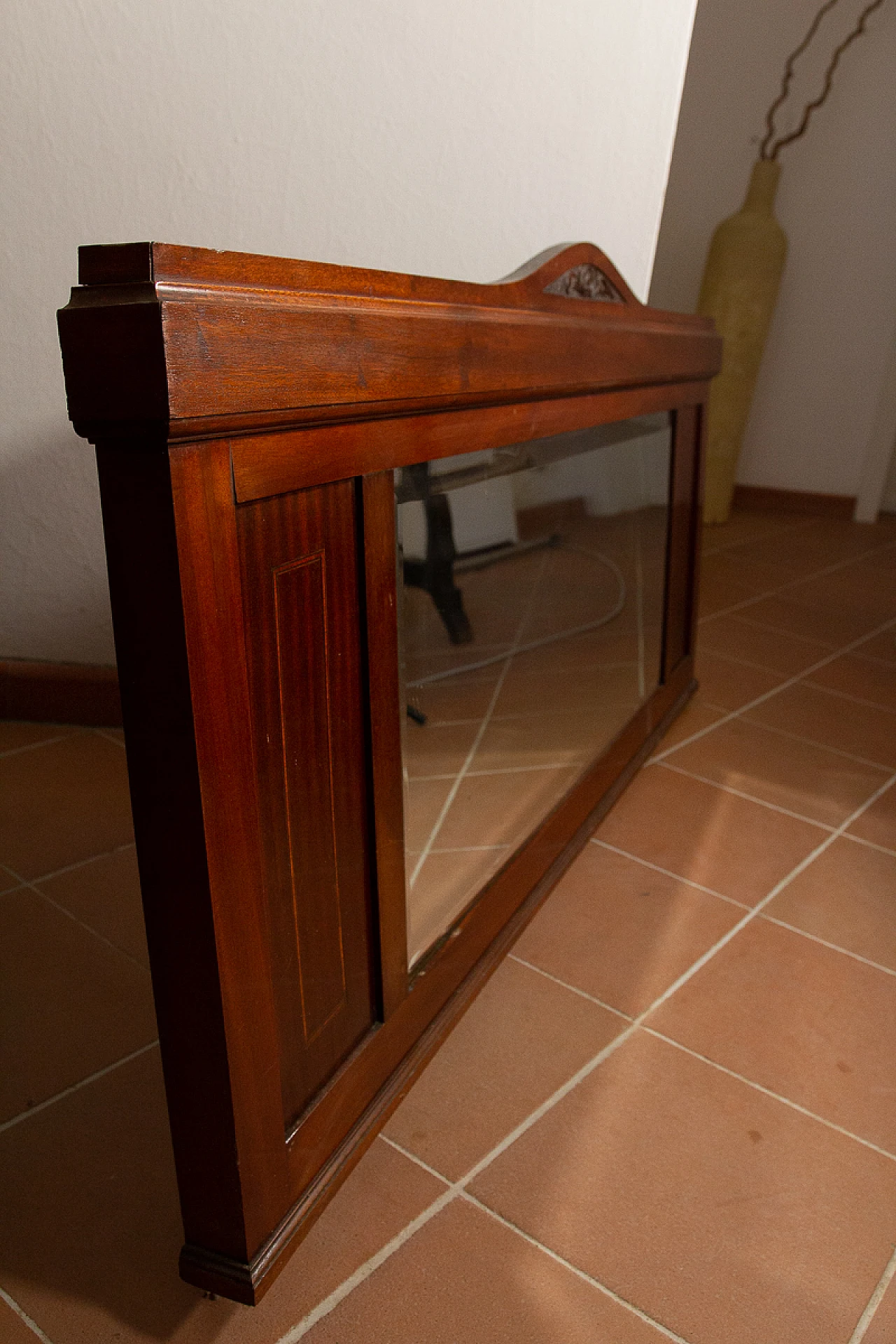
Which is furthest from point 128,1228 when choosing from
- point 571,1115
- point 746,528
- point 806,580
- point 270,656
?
point 746,528

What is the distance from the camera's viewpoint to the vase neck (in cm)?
365

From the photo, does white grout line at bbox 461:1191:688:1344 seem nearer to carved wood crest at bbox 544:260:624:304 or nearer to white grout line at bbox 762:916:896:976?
white grout line at bbox 762:916:896:976

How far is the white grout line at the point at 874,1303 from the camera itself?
79 centimetres

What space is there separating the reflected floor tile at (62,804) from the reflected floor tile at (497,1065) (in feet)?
2.08

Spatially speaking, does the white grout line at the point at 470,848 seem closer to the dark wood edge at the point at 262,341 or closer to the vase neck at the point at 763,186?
the dark wood edge at the point at 262,341

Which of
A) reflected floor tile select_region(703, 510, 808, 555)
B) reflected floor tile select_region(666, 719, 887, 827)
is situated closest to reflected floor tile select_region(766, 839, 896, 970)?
reflected floor tile select_region(666, 719, 887, 827)

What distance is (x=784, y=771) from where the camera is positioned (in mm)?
1802

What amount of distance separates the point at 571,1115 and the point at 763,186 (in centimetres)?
368

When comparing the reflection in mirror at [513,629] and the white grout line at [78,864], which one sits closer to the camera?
the reflection in mirror at [513,629]

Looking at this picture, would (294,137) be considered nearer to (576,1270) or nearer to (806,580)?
(576,1270)

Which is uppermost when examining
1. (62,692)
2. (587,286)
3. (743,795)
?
(587,286)

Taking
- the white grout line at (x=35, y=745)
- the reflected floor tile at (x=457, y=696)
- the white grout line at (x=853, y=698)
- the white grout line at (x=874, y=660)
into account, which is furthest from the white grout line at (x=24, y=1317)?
the white grout line at (x=874, y=660)

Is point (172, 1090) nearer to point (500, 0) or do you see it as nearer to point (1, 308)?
point (1, 308)

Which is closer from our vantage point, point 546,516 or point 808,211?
point 546,516
